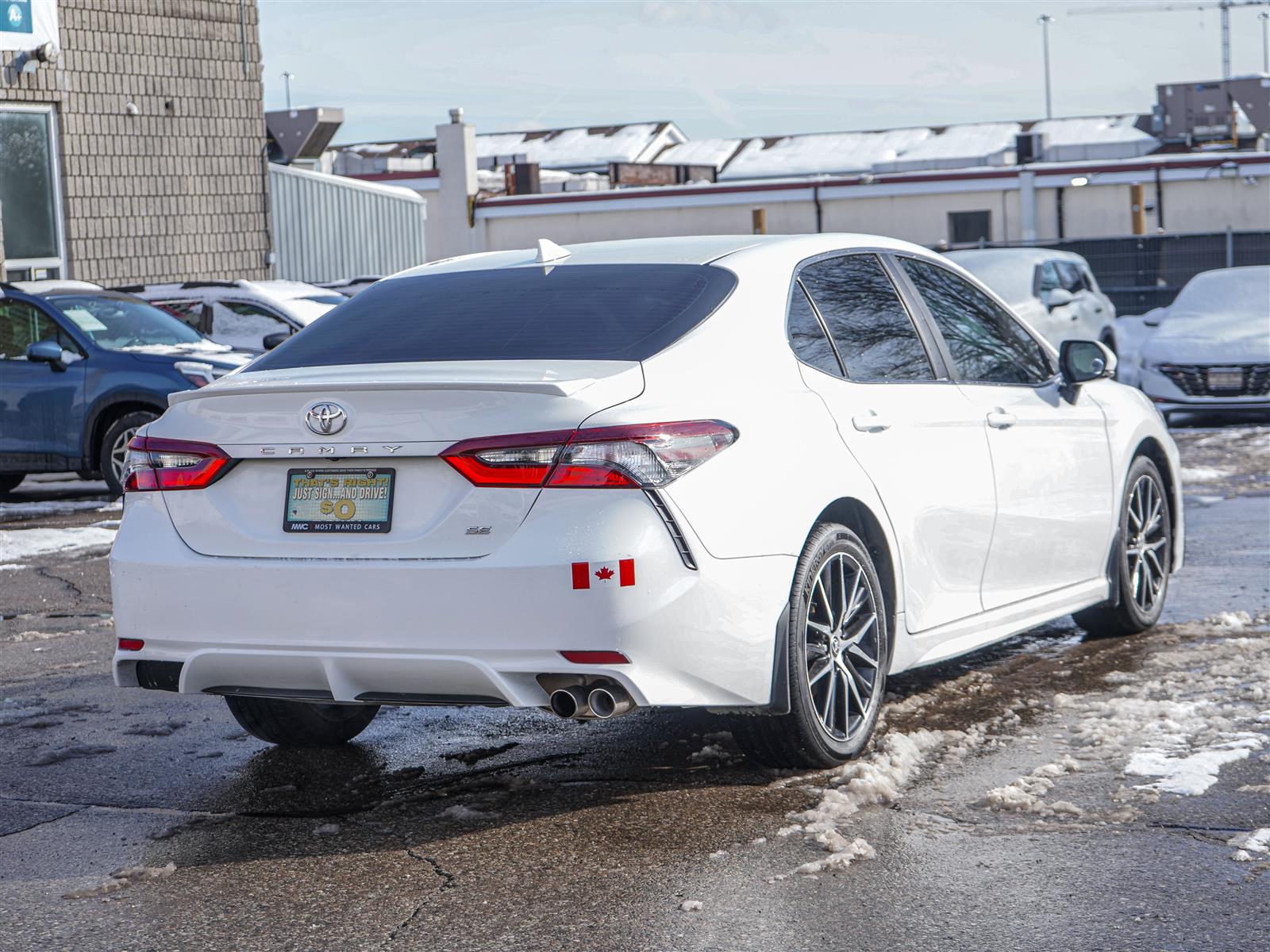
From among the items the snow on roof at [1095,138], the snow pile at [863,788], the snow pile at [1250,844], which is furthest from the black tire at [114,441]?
the snow on roof at [1095,138]

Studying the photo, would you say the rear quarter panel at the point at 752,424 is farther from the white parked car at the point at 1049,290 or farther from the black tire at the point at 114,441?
the white parked car at the point at 1049,290

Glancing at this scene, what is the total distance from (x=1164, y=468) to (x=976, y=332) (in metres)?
1.56

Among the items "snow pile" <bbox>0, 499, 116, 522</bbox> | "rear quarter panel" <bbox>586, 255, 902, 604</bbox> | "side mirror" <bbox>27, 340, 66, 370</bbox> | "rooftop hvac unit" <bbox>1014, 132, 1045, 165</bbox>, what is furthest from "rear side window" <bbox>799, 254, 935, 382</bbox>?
"rooftop hvac unit" <bbox>1014, 132, 1045, 165</bbox>

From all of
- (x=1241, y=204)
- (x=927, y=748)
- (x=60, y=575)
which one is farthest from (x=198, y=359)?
(x=1241, y=204)

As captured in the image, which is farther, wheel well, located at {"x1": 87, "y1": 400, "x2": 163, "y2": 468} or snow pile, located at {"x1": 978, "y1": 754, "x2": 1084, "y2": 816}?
wheel well, located at {"x1": 87, "y1": 400, "x2": 163, "y2": 468}

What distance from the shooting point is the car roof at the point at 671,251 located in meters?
5.57

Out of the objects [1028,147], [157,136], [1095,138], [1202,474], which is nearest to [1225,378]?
[1202,474]

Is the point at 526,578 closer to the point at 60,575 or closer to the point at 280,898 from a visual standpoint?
the point at 280,898

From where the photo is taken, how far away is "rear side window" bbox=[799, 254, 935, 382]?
219 inches

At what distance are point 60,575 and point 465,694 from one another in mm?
5784

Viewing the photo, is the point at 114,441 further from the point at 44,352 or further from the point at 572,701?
the point at 572,701

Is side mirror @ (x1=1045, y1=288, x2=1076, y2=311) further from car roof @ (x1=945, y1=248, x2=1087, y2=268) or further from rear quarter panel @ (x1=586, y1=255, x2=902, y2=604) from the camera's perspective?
rear quarter panel @ (x1=586, y1=255, x2=902, y2=604)

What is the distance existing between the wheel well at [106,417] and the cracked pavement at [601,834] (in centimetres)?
705

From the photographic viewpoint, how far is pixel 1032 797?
15.7ft
